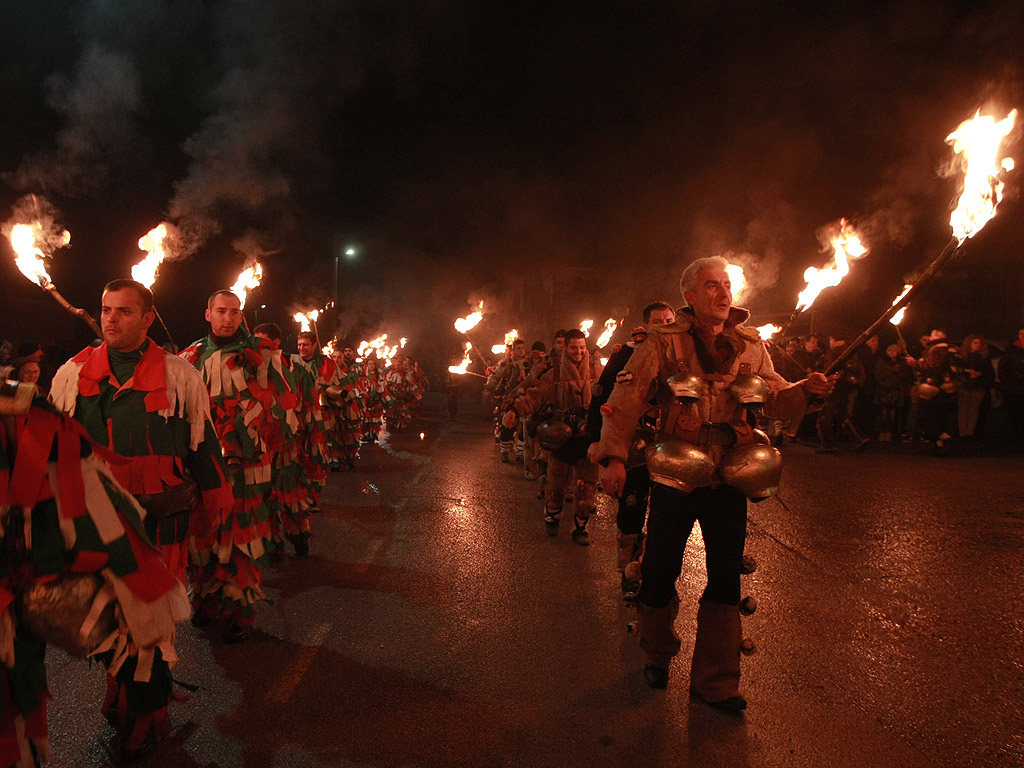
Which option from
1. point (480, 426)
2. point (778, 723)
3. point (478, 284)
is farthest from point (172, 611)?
point (478, 284)

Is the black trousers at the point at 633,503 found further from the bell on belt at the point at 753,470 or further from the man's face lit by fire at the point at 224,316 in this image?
the man's face lit by fire at the point at 224,316

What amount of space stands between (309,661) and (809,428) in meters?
13.0

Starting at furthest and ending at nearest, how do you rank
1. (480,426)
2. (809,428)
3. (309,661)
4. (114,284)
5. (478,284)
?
1. (478,284)
2. (480,426)
3. (809,428)
4. (309,661)
5. (114,284)

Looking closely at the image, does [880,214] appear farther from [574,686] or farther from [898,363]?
[574,686]

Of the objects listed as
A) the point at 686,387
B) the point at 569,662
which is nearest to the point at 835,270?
the point at 686,387

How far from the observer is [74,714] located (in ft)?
10.0

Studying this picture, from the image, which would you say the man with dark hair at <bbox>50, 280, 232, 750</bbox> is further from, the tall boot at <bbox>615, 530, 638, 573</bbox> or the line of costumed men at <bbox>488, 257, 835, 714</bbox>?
the tall boot at <bbox>615, 530, 638, 573</bbox>

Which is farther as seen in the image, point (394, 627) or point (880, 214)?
point (880, 214)

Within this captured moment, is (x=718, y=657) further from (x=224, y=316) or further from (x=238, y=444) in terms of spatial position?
(x=224, y=316)

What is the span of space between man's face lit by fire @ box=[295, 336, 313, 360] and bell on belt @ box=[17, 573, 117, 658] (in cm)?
664

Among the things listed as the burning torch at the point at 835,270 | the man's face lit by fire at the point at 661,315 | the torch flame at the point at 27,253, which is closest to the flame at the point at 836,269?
the burning torch at the point at 835,270

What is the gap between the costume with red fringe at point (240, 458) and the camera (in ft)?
12.7

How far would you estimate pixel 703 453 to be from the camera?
3.16 metres

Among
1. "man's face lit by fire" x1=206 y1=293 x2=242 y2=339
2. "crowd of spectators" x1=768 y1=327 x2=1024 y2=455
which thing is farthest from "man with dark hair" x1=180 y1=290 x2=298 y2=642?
"crowd of spectators" x1=768 y1=327 x2=1024 y2=455
